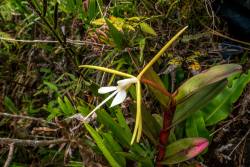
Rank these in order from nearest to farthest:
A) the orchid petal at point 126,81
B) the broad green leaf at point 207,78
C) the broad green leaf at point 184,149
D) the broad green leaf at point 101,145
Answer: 1. the orchid petal at point 126,81
2. the broad green leaf at point 207,78
3. the broad green leaf at point 184,149
4. the broad green leaf at point 101,145

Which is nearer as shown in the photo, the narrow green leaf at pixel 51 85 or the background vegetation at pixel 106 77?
the background vegetation at pixel 106 77

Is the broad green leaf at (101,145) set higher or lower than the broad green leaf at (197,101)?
lower

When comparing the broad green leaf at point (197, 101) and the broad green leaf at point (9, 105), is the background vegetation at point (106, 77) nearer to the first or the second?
the broad green leaf at point (9, 105)

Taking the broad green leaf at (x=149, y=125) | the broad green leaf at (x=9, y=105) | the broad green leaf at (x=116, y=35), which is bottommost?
the broad green leaf at (x=9, y=105)

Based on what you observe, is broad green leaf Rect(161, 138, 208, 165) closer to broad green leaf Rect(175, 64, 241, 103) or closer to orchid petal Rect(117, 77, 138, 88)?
broad green leaf Rect(175, 64, 241, 103)

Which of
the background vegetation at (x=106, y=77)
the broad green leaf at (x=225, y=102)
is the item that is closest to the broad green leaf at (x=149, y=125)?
the background vegetation at (x=106, y=77)

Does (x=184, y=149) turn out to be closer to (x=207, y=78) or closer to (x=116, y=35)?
(x=207, y=78)
